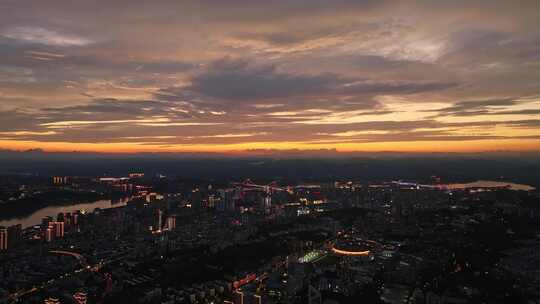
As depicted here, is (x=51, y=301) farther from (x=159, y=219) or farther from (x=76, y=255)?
(x=159, y=219)

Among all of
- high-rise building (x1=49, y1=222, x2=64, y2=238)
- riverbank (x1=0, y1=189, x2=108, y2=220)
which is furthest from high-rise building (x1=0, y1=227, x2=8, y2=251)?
riverbank (x1=0, y1=189, x2=108, y2=220)

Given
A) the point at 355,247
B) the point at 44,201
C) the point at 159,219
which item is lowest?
the point at 355,247

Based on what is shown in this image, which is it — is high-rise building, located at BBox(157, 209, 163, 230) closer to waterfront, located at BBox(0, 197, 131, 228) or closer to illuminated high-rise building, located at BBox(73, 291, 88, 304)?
waterfront, located at BBox(0, 197, 131, 228)

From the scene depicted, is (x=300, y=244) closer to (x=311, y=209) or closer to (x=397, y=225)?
(x=397, y=225)

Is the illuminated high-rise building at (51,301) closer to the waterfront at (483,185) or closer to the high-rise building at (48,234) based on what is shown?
the high-rise building at (48,234)

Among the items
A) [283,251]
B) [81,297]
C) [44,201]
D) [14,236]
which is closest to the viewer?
[81,297]

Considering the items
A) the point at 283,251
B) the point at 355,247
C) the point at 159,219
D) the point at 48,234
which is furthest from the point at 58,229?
the point at 355,247

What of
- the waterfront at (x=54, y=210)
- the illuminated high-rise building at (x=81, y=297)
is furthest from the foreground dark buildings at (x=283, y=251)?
the waterfront at (x=54, y=210)
